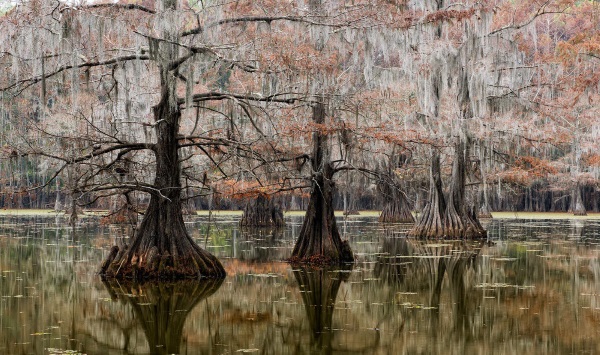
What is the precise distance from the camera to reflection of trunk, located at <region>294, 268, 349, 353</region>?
7.40 meters

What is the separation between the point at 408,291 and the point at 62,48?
239 inches

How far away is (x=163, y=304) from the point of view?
9.30 meters

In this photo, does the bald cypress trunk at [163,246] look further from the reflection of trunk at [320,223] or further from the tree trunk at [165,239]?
the reflection of trunk at [320,223]

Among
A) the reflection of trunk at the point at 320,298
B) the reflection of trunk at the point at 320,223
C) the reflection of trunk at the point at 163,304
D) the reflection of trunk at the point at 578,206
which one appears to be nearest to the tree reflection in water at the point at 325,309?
the reflection of trunk at the point at 320,298

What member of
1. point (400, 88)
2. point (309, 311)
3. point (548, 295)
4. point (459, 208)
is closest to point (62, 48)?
point (309, 311)

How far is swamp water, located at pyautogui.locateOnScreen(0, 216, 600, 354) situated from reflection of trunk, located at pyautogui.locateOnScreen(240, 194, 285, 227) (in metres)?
12.2

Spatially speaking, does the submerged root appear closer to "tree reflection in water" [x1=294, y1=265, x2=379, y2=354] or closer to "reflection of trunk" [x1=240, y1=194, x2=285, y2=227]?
"tree reflection in water" [x1=294, y1=265, x2=379, y2=354]

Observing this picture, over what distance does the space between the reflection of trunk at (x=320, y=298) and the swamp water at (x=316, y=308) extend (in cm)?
2

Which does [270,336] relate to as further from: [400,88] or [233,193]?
[400,88]

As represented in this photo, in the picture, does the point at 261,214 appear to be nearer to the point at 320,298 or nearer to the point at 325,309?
the point at 320,298

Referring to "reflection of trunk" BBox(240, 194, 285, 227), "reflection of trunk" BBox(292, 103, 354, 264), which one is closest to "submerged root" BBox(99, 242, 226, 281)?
"reflection of trunk" BBox(292, 103, 354, 264)

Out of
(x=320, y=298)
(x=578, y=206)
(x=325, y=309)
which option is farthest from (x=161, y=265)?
(x=578, y=206)

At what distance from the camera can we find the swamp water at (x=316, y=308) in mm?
7070

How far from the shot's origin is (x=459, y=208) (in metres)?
22.4
